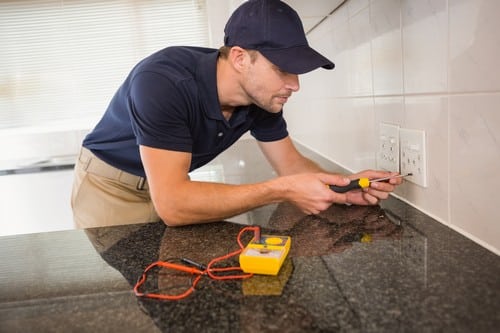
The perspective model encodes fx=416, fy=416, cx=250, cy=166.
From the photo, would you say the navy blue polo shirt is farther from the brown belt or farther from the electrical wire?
the electrical wire

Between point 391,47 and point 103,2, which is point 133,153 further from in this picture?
point 103,2

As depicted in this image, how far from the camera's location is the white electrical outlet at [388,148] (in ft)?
3.05

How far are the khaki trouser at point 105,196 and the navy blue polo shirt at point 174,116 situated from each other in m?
0.04

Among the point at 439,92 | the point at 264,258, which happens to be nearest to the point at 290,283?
the point at 264,258

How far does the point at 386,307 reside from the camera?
1.65ft

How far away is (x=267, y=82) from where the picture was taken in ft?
3.15

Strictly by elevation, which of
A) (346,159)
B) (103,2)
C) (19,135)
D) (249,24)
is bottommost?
(346,159)

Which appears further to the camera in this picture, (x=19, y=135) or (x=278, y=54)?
(x=19, y=135)

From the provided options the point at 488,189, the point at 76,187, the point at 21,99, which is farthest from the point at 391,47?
the point at 21,99

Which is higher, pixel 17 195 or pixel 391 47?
pixel 391 47

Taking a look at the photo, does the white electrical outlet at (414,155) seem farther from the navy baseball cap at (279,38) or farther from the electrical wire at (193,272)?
the electrical wire at (193,272)

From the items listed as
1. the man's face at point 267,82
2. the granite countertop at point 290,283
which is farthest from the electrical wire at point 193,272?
the man's face at point 267,82

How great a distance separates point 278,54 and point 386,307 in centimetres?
57

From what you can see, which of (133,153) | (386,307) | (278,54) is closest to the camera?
(386,307)
